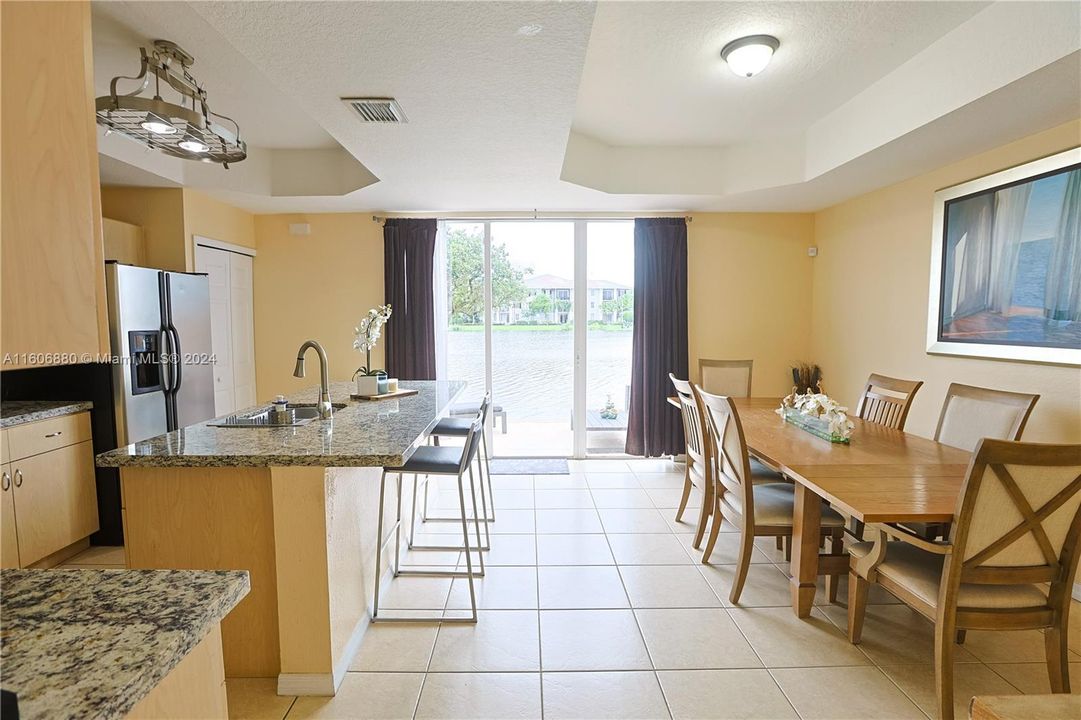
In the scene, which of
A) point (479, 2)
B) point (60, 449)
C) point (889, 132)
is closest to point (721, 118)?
point (889, 132)

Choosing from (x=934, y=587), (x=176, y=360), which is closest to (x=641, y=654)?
(x=934, y=587)

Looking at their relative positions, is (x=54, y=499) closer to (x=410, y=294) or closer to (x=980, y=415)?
(x=410, y=294)

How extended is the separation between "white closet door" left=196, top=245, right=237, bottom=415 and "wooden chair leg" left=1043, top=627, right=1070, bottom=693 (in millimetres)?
5051

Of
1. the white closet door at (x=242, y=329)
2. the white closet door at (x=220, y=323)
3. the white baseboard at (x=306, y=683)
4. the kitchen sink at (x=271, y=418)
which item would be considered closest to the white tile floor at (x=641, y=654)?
the white baseboard at (x=306, y=683)

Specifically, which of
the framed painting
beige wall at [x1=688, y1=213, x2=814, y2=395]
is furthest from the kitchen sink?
the framed painting

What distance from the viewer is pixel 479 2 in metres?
1.68

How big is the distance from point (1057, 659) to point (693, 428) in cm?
179

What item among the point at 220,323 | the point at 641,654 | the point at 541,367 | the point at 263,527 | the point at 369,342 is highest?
the point at 220,323

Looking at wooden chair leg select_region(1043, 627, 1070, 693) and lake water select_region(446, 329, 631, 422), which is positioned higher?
lake water select_region(446, 329, 631, 422)

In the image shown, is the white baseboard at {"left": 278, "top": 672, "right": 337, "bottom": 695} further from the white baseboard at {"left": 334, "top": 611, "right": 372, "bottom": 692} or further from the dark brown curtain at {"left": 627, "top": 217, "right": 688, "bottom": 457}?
the dark brown curtain at {"left": 627, "top": 217, "right": 688, "bottom": 457}

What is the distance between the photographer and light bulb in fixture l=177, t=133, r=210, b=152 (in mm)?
2132

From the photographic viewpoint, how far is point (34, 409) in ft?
9.36

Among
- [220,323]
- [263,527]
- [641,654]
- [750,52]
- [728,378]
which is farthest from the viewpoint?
[220,323]

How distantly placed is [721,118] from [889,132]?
Answer: 1.01 metres
